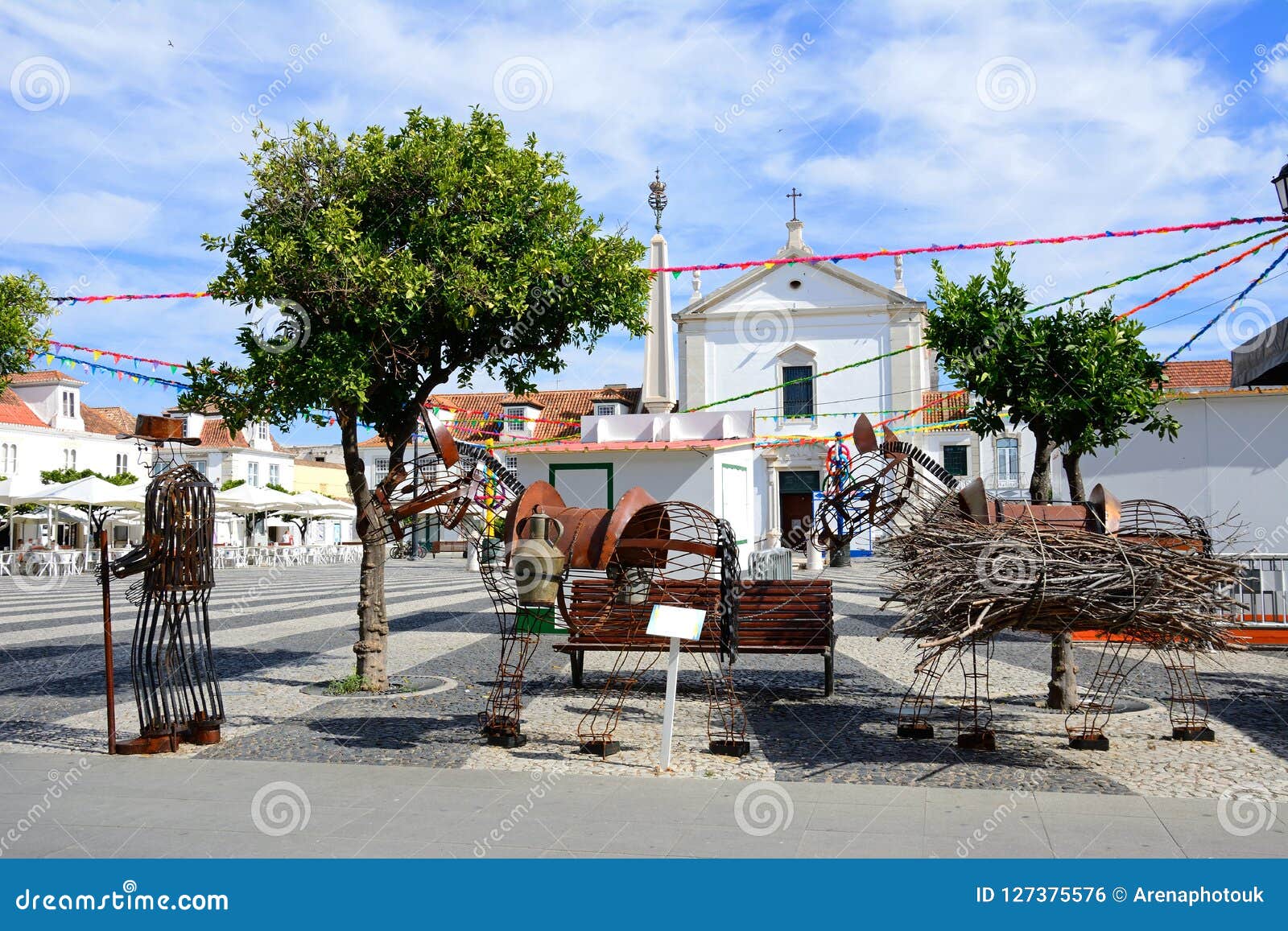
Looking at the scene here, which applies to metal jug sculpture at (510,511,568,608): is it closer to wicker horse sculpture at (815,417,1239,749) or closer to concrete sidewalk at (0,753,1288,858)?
concrete sidewalk at (0,753,1288,858)

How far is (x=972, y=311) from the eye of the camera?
8477 millimetres

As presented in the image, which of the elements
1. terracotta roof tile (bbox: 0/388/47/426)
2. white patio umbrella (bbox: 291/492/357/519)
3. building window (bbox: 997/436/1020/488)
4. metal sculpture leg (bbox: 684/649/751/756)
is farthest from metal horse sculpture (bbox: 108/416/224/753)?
terracotta roof tile (bbox: 0/388/47/426)

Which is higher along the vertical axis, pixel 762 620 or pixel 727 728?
pixel 762 620

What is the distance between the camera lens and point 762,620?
31.2ft

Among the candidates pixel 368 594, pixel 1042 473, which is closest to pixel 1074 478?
pixel 1042 473

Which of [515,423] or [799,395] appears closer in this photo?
[799,395]

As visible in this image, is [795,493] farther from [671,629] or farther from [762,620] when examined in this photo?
[671,629]

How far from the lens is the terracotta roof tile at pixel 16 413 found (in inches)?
1753

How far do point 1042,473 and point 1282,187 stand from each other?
309 cm

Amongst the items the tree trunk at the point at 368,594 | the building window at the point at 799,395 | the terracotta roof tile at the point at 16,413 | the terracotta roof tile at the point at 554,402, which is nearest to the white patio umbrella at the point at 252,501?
the terracotta roof tile at the point at 554,402

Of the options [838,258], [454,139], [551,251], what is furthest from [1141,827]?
[838,258]

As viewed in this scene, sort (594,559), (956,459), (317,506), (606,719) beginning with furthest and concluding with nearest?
(956,459) < (317,506) < (606,719) < (594,559)

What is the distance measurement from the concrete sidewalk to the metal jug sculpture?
1.23 metres

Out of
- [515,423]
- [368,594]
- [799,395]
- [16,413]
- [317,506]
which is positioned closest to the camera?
[368,594]
